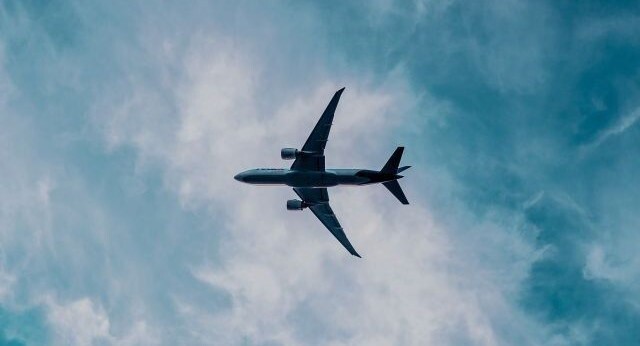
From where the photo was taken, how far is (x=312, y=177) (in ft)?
221

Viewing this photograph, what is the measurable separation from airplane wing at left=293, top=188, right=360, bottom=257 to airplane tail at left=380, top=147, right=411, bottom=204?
11.7 m

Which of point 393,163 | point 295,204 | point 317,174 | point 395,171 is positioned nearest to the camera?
point 393,163

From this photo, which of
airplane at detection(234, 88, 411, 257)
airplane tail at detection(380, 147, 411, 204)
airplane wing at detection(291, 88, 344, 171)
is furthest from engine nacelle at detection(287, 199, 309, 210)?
airplane tail at detection(380, 147, 411, 204)

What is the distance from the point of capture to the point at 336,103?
65562 mm

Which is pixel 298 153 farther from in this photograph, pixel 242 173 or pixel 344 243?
pixel 344 243

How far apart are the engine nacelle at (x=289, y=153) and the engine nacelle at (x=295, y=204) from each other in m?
7.89

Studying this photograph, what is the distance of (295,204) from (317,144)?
399 inches

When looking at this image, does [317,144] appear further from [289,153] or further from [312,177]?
[312,177]

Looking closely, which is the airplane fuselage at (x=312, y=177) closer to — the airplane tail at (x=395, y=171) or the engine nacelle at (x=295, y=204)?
the airplane tail at (x=395, y=171)

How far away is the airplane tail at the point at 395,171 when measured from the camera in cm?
6258

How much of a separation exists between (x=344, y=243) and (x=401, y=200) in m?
13.2

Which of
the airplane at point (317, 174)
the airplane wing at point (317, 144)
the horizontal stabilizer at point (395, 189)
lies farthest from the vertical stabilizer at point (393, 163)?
the airplane wing at point (317, 144)

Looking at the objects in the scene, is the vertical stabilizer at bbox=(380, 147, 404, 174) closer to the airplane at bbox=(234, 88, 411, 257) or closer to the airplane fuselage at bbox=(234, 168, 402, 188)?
the airplane at bbox=(234, 88, 411, 257)

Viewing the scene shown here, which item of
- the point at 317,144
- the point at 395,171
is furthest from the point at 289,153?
the point at 395,171
